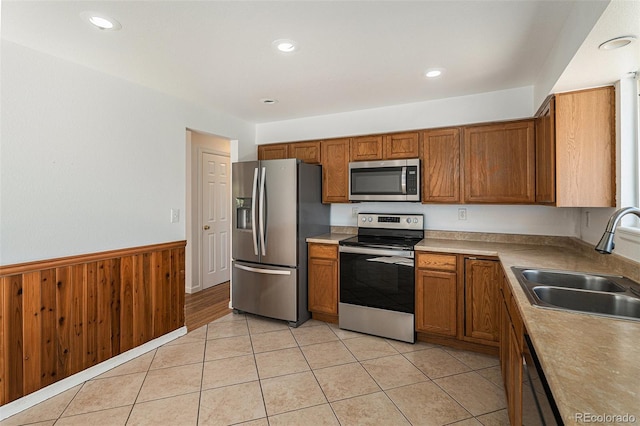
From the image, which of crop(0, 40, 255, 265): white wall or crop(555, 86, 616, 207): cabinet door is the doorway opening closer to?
crop(0, 40, 255, 265): white wall

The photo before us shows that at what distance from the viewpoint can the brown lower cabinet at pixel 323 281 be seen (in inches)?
129

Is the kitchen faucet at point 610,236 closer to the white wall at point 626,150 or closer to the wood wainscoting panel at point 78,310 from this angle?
the white wall at point 626,150

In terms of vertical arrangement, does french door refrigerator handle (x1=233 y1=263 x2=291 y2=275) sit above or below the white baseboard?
above

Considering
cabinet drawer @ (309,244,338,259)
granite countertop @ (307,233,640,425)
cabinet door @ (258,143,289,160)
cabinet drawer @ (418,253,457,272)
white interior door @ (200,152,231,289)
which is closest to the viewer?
granite countertop @ (307,233,640,425)

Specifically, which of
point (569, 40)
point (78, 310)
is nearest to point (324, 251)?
point (78, 310)

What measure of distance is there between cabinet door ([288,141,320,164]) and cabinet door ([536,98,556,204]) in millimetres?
2119

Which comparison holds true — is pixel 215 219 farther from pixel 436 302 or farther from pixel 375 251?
pixel 436 302

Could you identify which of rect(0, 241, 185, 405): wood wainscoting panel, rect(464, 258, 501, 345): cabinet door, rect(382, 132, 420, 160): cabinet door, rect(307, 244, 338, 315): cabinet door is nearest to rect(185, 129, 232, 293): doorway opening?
rect(0, 241, 185, 405): wood wainscoting panel

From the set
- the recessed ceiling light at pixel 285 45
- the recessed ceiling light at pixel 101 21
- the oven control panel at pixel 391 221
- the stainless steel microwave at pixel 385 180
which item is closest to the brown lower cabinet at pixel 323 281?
the oven control panel at pixel 391 221

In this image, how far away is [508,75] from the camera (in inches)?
100.0

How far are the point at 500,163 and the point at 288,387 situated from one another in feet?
8.37

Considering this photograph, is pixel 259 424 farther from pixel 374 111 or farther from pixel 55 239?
pixel 374 111

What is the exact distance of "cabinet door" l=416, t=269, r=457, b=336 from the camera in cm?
272

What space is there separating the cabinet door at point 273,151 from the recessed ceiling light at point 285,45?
1.79m
